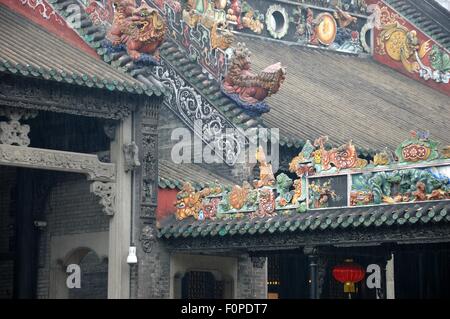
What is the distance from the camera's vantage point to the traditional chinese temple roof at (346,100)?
1393 inches

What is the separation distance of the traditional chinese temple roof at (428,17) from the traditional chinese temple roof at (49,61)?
1595cm

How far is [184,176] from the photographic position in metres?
32.0

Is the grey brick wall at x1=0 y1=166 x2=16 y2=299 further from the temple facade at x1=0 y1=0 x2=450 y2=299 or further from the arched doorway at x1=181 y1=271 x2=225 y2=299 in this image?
the arched doorway at x1=181 y1=271 x2=225 y2=299

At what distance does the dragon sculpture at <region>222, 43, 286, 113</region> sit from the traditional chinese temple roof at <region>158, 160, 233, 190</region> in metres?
1.80

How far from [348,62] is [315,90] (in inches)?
188

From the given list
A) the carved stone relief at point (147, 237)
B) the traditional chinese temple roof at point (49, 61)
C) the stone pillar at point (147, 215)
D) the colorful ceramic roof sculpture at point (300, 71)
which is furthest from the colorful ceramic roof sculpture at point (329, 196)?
the colorful ceramic roof sculpture at point (300, 71)

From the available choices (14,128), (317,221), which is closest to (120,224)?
(14,128)

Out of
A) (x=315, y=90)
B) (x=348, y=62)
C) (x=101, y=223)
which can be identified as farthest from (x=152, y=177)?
(x=348, y=62)

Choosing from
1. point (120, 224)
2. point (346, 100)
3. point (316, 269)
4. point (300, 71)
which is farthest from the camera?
point (300, 71)

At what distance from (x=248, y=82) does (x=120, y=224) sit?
5135 mm

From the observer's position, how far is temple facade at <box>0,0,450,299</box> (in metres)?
28.2

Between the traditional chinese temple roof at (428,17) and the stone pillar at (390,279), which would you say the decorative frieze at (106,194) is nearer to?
the stone pillar at (390,279)

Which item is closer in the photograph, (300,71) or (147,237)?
(147,237)

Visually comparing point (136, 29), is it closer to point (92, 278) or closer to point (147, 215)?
point (147, 215)
